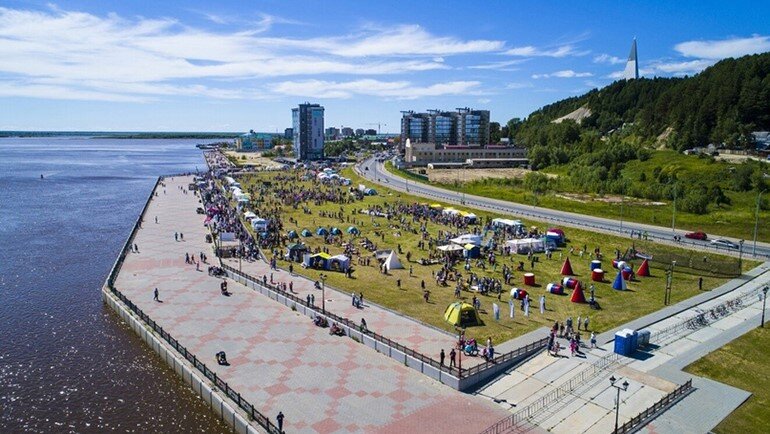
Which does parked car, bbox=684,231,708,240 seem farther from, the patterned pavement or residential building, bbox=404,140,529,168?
residential building, bbox=404,140,529,168

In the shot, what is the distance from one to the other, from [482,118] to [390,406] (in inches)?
5775

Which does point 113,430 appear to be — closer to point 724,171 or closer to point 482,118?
point 724,171

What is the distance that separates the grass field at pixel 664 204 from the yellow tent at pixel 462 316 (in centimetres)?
3376

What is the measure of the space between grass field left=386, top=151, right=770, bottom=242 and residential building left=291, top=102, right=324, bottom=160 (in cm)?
7174

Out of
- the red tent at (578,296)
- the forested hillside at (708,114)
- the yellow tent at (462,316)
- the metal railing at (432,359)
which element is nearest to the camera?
the metal railing at (432,359)

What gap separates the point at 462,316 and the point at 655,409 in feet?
33.5

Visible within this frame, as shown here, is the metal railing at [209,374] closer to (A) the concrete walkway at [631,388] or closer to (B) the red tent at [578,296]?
(A) the concrete walkway at [631,388]

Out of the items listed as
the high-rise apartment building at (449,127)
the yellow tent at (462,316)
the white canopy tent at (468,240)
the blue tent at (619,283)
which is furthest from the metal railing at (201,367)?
the high-rise apartment building at (449,127)

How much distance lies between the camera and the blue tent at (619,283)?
34.0 m

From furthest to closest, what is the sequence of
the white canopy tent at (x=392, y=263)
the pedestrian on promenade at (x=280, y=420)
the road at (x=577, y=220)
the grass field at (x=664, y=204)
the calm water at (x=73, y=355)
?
the grass field at (x=664, y=204) < the road at (x=577, y=220) < the white canopy tent at (x=392, y=263) < the calm water at (x=73, y=355) < the pedestrian on promenade at (x=280, y=420)

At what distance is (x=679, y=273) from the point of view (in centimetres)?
3772

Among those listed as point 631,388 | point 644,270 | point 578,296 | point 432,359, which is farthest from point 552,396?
point 644,270

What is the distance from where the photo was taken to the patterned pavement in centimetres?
1892

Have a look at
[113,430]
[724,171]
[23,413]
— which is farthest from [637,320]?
[724,171]
